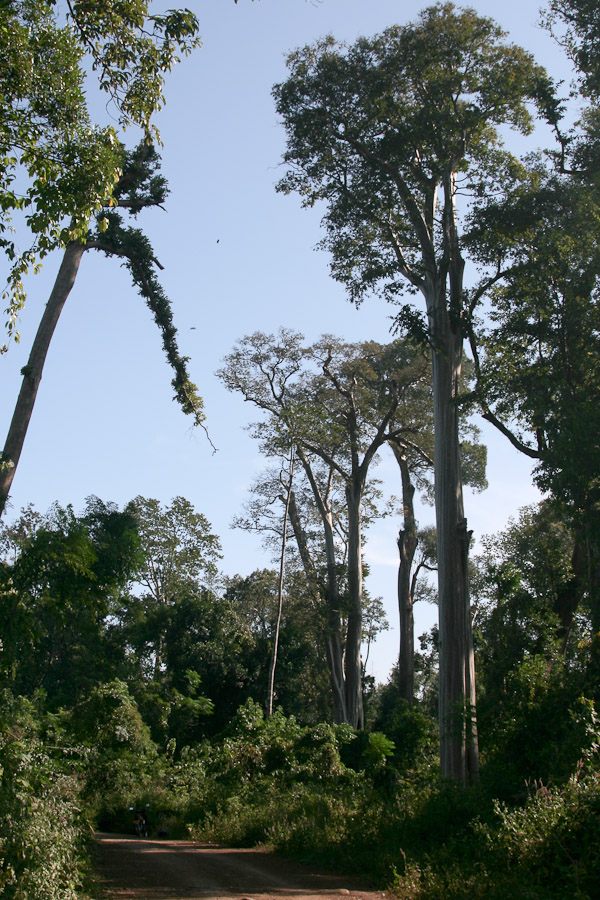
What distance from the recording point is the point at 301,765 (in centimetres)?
1620

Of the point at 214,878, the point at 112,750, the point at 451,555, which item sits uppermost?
the point at 451,555

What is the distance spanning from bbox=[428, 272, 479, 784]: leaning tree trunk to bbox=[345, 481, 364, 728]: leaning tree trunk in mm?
13761

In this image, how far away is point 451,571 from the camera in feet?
45.3

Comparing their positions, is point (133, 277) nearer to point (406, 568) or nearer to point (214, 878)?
point (214, 878)

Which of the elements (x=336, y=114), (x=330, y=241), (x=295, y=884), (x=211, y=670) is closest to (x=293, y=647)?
(x=211, y=670)

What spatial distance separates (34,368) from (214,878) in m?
6.53

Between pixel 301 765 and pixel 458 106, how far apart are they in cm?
1401

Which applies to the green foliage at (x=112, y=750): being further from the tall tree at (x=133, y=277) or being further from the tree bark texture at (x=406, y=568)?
the tree bark texture at (x=406, y=568)

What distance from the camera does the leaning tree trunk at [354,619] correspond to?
27188 mm

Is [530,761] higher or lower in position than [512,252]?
lower

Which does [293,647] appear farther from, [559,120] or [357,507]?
[559,120]

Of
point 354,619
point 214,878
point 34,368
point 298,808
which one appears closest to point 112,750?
point 298,808

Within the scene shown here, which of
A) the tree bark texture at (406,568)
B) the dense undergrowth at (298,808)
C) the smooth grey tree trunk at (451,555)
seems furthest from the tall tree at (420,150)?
the tree bark texture at (406,568)

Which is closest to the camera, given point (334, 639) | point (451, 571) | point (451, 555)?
point (451, 571)
